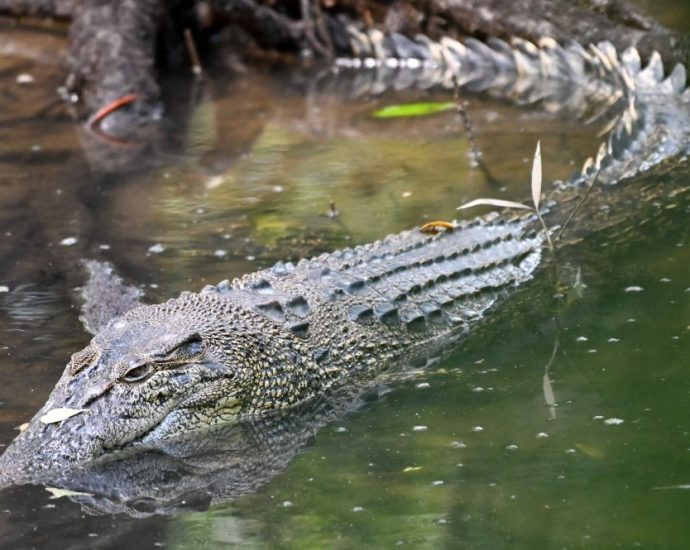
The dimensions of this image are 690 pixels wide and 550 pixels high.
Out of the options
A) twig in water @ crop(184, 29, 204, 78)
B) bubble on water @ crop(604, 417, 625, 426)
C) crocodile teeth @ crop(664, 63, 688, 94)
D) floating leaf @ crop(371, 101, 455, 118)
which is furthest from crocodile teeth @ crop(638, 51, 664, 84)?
bubble on water @ crop(604, 417, 625, 426)

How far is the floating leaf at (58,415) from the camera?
4957mm

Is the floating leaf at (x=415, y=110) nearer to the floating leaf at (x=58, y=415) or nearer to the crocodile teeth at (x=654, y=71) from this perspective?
the crocodile teeth at (x=654, y=71)

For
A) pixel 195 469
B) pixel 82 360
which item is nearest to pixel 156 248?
pixel 82 360

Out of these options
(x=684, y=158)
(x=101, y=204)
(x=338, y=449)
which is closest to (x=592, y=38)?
(x=684, y=158)

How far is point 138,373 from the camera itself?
5.12 m

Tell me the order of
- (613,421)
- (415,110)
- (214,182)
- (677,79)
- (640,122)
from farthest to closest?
(415,110) < (677,79) < (214,182) < (640,122) < (613,421)

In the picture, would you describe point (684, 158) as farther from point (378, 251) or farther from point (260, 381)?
point (260, 381)

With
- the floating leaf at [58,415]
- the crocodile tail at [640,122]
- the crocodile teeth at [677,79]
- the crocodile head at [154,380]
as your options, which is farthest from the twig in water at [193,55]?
the floating leaf at [58,415]

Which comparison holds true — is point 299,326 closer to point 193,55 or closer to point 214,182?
point 214,182

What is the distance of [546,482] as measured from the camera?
438cm

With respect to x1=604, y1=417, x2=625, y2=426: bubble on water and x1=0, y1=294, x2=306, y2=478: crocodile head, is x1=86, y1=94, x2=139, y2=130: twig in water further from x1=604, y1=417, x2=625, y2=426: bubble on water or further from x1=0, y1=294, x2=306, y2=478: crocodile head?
x1=604, y1=417, x2=625, y2=426: bubble on water

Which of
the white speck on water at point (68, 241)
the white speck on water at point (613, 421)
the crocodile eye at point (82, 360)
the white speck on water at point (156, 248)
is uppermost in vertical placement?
the white speck on water at point (613, 421)

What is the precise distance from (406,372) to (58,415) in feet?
5.43

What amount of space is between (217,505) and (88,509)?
49 centimetres
